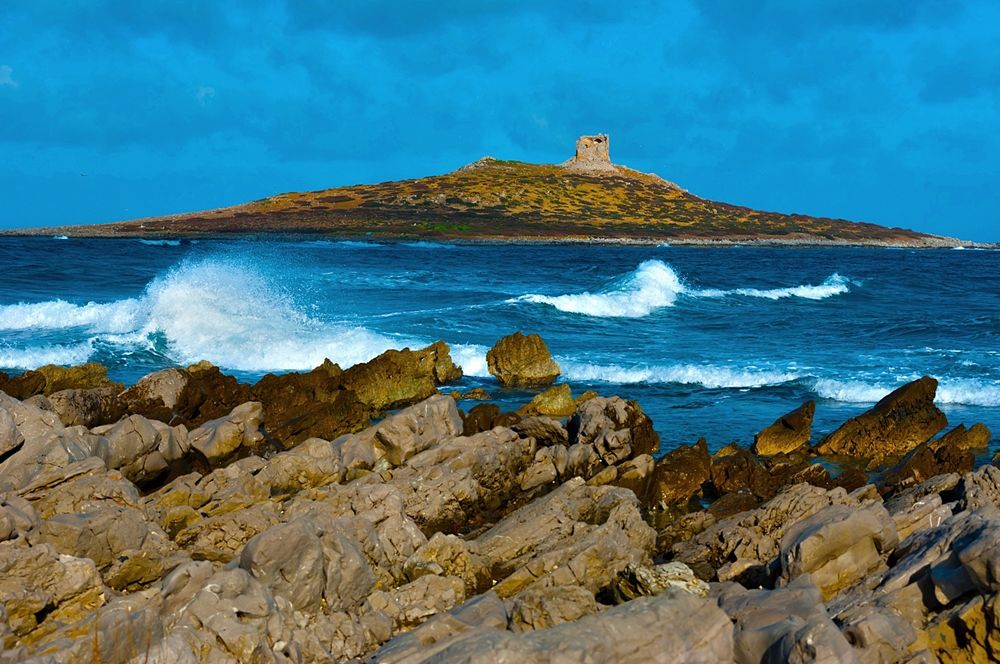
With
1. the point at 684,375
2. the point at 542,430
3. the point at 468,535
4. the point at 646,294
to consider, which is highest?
the point at 646,294

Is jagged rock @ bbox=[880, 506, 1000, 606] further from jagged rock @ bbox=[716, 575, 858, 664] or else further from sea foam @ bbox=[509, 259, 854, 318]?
sea foam @ bbox=[509, 259, 854, 318]

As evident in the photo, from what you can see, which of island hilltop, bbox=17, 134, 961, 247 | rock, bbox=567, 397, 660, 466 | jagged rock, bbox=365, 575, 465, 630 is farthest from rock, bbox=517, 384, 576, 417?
island hilltop, bbox=17, 134, 961, 247

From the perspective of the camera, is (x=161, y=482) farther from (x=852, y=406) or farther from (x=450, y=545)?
(x=852, y=406)

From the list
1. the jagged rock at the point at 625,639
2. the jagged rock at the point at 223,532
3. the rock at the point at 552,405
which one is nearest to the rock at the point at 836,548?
the jagged rock at the point at 625,639

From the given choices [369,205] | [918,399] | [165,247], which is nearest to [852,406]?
[918,399]

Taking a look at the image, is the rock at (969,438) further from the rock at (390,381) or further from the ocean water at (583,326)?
the rock at (390,381)

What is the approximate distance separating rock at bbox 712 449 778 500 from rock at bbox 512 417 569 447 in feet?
8.14

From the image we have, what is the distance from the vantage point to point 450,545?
10.4m

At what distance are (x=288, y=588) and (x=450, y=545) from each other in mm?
2299

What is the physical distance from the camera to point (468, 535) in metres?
12.2

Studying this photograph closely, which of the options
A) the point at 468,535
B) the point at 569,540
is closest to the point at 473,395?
the point at 468,535

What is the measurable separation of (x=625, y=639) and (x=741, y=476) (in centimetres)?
775

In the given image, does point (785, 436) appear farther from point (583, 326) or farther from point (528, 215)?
point (528, 215)

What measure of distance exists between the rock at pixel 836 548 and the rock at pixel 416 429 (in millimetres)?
6004
